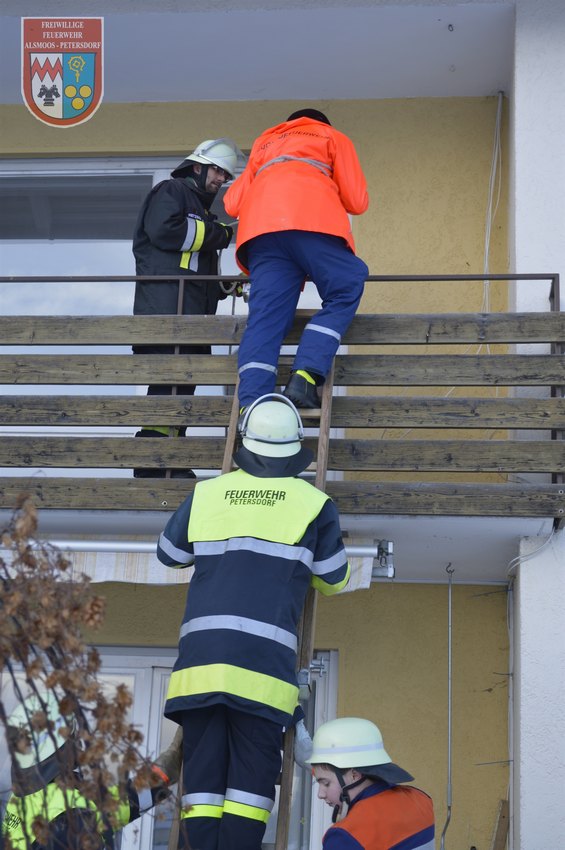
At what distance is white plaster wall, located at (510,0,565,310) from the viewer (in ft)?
24.8

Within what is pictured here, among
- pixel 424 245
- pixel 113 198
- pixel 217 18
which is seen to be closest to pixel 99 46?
pixel 217 18

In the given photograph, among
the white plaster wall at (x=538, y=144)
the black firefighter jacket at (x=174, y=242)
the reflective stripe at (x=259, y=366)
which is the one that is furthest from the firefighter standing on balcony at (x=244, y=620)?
the white plaster wall at (x=538, y=144)

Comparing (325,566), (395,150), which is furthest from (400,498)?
(395,150)

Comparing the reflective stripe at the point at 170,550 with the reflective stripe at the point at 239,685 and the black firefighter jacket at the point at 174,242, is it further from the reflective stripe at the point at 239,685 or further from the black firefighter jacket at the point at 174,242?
the black firefighter jacket at the point at 174,242

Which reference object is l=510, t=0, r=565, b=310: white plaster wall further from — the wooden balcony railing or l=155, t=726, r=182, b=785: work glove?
l=155, t=726, r=182, b=785: work glove

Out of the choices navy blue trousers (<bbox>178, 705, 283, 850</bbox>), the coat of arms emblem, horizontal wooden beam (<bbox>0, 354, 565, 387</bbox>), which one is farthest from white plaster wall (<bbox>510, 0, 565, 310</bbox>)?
navy blue trousers (<bbox>178, 705, 283, 850</bbox>)

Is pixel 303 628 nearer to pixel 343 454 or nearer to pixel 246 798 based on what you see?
pixel 246 798

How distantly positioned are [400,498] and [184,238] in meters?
2.17

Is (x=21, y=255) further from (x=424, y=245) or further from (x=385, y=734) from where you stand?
(x=385, y=734)

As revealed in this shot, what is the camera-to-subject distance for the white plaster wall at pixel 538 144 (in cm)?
757

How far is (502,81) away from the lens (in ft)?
29.4

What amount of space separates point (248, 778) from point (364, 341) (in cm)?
296

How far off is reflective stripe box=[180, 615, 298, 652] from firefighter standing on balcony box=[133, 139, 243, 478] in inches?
103

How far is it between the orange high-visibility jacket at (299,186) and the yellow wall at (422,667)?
2.69m
